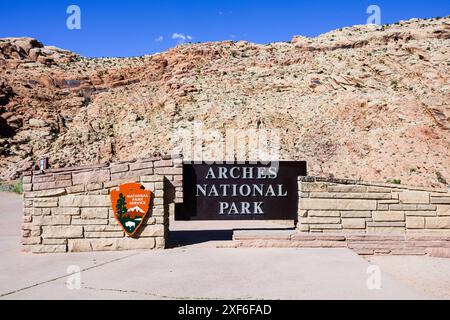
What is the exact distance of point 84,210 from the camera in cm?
814

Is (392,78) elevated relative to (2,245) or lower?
elevated

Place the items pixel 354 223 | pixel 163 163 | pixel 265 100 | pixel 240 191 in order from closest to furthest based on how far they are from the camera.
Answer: pixel 163 163 < pixel 354 223 < pixel 240 191 < pixel 265 100

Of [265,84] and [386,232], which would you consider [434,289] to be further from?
[265,84]

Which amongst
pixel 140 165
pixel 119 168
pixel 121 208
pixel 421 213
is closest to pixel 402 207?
pixel 421 213

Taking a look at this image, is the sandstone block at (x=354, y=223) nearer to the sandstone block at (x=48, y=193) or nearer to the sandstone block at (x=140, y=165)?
the sandstone block at (x=140, y=165)

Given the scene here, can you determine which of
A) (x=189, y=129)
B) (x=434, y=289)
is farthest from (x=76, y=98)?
(x=434, y=289)

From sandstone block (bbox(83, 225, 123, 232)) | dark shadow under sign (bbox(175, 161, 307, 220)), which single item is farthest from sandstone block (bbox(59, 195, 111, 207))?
dark shadow under sign (bbox(175, 161, 307, 220))

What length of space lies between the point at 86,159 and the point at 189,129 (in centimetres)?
1063

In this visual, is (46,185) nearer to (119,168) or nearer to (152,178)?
(119,168)

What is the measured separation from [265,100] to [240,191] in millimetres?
32296

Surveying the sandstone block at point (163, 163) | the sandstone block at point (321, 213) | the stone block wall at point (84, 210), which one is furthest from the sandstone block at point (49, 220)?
the sandstone block at point (321, 213)

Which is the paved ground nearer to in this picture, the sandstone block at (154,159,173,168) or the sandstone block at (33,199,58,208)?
the sandstone block at (33,199,58,208)

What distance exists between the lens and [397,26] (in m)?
48.4

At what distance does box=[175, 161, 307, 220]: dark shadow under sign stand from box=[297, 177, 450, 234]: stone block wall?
398 mm
